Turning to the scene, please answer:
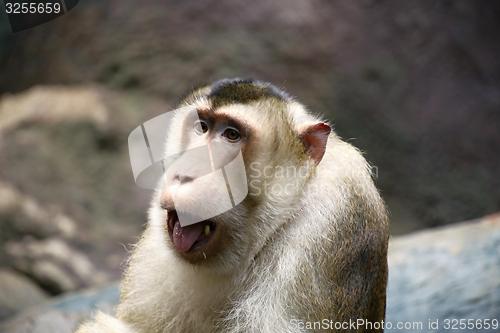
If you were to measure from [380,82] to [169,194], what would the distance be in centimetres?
555

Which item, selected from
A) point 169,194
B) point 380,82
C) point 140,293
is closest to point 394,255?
point 140,293

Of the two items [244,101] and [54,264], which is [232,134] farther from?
[54,264]

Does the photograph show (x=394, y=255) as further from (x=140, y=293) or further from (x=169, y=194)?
(x=169, y=194)

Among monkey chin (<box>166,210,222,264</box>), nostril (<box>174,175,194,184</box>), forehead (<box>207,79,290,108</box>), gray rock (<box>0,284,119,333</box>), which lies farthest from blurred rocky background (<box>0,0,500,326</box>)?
nostril (<box>174,175,194,184</box>)

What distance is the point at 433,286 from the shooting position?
179 inches

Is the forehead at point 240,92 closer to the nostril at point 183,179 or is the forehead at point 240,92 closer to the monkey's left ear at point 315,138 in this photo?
the monkey's left ear at point 315,138

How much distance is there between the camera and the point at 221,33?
8039 mm

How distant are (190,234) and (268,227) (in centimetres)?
35

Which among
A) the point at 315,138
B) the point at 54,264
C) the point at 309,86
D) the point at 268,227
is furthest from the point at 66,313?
the point at 309,86

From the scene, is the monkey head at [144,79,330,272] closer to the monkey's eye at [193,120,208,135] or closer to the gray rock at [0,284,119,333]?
the monkey's eye at [193,120,208,135]

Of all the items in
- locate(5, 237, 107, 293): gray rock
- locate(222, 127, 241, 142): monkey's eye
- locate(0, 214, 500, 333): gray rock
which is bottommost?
locate(5, 237, 107, 293): gray rock

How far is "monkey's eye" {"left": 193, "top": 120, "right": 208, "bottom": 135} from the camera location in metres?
3.19

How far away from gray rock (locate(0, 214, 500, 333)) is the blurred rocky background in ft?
8.22

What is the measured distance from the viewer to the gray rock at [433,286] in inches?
166
